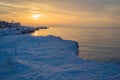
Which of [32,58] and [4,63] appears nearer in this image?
[4,63]

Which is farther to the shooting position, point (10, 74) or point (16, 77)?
point (10, 74)

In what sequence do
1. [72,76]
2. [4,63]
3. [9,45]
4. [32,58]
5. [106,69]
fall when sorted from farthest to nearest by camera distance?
[9,45], [32,58], [4,63], [106,69], [72,76]

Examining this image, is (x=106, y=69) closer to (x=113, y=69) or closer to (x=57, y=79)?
(x=113, y=69)

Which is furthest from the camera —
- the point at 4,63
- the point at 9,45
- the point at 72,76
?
the point at 9,45

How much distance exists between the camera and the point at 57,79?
1241cm

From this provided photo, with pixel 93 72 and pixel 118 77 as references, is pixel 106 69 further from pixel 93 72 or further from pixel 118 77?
pixel 118 77

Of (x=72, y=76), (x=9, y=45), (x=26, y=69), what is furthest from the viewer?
(x=9, y=45)

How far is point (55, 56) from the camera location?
19.3 meters

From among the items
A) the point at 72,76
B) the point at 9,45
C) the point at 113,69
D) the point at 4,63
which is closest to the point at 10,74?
the point at 4,63

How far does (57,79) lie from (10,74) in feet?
12.3

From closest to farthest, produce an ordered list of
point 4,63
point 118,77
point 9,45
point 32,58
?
point 118,77, point 4,63, point 32,58, point 9,45

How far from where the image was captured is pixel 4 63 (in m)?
17.0

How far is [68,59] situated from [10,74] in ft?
18.1

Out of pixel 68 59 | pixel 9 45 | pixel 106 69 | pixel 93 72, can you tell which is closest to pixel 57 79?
pixel 93 72
